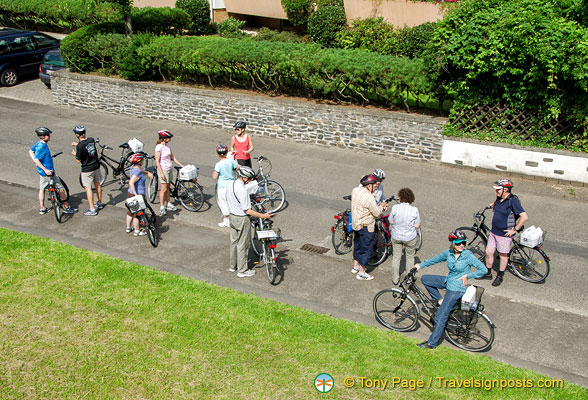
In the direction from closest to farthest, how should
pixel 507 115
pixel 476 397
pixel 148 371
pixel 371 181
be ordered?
1. pixel 476 397
2. pixel 148 371
3. pixel 371 181
4. pixel 507 115

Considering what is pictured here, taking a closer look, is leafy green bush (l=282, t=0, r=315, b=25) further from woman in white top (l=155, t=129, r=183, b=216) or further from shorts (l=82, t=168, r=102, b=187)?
shorts (l=82, t=168, r=102, b=187)

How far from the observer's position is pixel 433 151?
1477cm

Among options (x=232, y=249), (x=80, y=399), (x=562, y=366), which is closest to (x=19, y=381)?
(x=80, y=399)

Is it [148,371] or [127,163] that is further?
[127,163]

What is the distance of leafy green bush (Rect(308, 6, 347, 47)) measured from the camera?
840 inches

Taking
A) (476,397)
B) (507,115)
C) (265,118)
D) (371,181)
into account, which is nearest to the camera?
(476,397)

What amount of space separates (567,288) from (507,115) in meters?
5.98

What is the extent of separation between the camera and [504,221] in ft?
29.7

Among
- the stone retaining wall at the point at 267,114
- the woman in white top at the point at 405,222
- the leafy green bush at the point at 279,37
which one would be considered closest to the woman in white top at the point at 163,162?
the woman in white top at the point at 405,222

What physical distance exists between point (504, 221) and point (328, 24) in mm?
14312

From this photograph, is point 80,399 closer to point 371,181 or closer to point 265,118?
point 371,181

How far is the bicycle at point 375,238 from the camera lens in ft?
33.0

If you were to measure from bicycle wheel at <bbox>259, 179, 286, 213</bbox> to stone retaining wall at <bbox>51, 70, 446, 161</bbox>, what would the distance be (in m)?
4.12

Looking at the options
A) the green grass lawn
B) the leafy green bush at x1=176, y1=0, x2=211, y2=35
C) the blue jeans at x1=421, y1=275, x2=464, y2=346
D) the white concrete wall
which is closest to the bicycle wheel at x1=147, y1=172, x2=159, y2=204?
the green grass lawn
